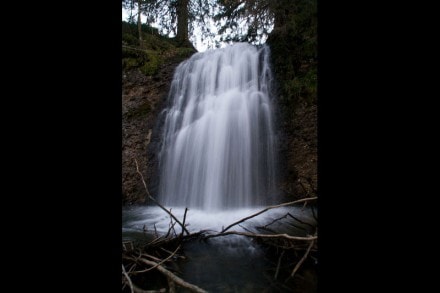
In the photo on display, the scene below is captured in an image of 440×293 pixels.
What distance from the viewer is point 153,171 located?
893 centimetres

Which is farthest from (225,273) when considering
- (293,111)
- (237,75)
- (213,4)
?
(213,4)

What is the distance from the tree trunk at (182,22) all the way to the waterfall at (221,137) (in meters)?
5.87

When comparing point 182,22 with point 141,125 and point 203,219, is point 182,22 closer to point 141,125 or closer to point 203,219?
point 141,125

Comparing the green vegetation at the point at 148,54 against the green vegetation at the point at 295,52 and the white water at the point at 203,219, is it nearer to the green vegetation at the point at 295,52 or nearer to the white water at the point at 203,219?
the green vegetation at the point at 295,52

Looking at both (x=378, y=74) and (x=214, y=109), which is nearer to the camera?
(x=378, y=74)

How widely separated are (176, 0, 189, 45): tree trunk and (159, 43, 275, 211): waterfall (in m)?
5.87

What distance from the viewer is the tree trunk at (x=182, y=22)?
46.6 ft

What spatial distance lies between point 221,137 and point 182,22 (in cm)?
982

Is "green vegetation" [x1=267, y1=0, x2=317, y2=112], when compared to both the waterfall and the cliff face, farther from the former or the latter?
the cliff face

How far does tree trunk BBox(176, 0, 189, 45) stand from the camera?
14.2m

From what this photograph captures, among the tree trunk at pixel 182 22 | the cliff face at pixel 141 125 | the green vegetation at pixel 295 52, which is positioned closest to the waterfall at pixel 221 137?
the cliff face at pixel 141 125

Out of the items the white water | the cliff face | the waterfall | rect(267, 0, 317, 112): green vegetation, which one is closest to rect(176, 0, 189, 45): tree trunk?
the cliff face

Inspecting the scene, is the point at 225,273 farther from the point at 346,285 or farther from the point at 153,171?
the point at 153,171
